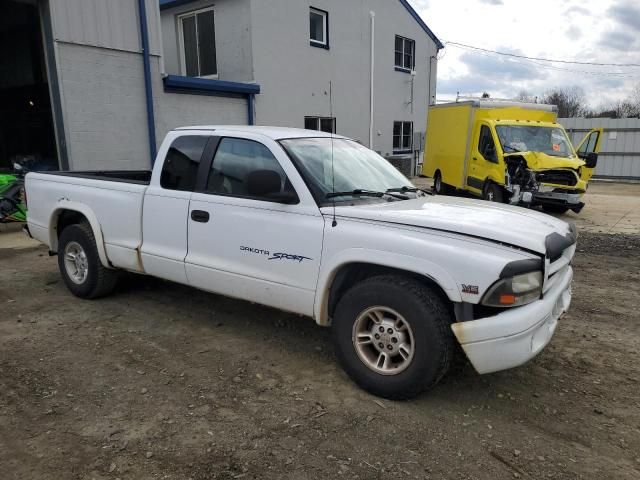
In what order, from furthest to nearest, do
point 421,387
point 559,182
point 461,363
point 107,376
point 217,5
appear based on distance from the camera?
point 217,5 → point 559,182 → point 461,363 → point 107,376 → point 421,387

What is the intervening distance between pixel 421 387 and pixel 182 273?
234 centimetres

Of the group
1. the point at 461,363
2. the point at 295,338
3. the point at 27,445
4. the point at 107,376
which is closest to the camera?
the point at 27,445

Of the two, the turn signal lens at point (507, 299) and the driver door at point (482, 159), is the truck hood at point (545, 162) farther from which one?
the turn signal lens at point (507, 299)

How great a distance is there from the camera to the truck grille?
10.7 metres

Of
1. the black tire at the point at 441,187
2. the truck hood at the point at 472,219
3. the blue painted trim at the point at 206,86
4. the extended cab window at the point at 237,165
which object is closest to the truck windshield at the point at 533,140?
the black tire at the point at 441,187

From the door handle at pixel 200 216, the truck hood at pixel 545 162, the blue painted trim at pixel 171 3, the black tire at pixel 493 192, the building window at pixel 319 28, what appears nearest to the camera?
the door handle at pixel 200 216

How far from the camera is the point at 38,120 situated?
1395 centimetres

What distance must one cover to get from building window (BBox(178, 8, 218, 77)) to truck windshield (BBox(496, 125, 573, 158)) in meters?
8.04

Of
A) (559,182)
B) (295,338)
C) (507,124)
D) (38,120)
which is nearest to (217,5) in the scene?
(38,120)

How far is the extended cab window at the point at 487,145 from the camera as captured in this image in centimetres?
1148

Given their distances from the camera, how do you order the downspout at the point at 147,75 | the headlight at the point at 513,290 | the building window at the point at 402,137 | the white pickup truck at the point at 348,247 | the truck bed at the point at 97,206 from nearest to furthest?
the headlight at the point at 513,290 < the white pickup truck at the point at 348,247 < the truck bed at the point at 97,206 < the downspout at the point at 147,75 < the building window at the point at 402,137

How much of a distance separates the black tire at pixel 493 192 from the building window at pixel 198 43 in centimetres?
806

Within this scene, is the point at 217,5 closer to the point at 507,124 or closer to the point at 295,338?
the point at 507,124

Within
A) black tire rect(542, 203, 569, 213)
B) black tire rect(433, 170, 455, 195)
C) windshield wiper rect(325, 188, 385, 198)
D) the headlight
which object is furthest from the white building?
black tire rect(542, 203, 569, 213)
